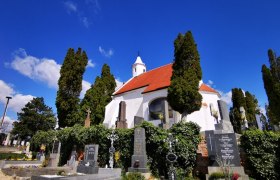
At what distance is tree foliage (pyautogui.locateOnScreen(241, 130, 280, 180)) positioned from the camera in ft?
29.0

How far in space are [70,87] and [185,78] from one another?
13.7 m

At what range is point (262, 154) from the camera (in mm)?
9188

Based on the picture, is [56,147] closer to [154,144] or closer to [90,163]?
[90,163]

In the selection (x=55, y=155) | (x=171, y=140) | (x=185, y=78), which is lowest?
(x=55, y=155)

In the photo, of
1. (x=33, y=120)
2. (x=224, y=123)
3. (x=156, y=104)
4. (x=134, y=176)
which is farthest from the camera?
(x=33, y=120)

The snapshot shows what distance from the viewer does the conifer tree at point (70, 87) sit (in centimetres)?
2119

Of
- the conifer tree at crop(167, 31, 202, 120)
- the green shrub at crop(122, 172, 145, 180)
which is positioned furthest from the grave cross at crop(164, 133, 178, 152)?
the conifer tree at crop(167, 31, 202, 120)

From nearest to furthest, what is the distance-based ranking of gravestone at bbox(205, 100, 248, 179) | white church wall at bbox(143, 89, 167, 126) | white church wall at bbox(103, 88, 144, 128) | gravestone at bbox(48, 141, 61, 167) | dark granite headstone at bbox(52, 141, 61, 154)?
gravestone at bbox(205, 100, 248, 179) < gravestone at bbox(48, 141, 61, 167) < dark granite headstone at bbox(52, 141, 61, 154) < white church wall at bbox(143, 89, 167, 126) < white church wall at bbox(103, 88, 144, 128)

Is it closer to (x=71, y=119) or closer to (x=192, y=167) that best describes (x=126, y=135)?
(x=192, y=167)

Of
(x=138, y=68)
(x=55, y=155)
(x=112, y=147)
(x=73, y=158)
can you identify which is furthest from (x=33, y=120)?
(x=112, y=147)

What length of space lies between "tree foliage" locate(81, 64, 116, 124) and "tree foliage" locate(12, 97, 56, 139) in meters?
27.0

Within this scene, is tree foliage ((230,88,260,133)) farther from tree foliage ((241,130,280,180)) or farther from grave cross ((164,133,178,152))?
grave cross ((164,133,178,152))

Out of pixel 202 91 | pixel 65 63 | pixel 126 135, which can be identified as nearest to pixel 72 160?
pixel 126 135

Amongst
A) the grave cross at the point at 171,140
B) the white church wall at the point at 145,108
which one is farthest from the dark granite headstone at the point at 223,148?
the white church wall at the point at 145,108
